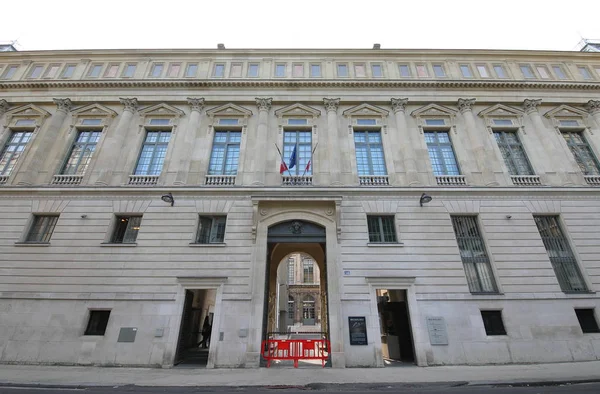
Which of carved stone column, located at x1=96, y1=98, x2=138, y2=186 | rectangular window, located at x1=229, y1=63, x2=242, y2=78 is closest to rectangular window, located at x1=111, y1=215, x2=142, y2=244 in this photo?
carved stone column, located at x1=96, y1=98, x2=138, y2=186

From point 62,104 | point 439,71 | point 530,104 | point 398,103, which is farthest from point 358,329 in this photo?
point 62,104

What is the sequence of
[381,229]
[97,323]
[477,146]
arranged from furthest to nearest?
[477,146] < [381,229] < [97,323]

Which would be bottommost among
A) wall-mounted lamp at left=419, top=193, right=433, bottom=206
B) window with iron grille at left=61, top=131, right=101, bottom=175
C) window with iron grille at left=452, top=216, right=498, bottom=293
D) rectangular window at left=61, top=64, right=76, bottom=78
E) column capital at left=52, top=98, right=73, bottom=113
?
window with iron grille at left=452, top=216, right=498, bottom=293

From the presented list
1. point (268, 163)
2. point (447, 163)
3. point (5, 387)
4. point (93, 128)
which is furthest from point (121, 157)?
point (447, 163)

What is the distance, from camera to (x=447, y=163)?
1697 cm

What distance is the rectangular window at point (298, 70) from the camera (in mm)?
19750

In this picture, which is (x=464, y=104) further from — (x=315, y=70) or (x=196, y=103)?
(x=196, y=103)

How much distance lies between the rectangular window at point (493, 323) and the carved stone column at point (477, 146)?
7.07 m

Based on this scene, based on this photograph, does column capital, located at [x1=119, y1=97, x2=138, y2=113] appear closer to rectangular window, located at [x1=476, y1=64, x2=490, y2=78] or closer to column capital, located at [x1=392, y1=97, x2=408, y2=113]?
column capital, located at [x1=392, y1=97, x2=408, y2=113]

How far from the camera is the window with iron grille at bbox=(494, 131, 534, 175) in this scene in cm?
1671

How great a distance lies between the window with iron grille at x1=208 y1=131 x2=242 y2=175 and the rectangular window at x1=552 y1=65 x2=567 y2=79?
23.7m

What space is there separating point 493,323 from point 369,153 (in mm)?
11077

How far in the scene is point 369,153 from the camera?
1731 centimetres

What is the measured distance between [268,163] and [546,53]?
22.7m
